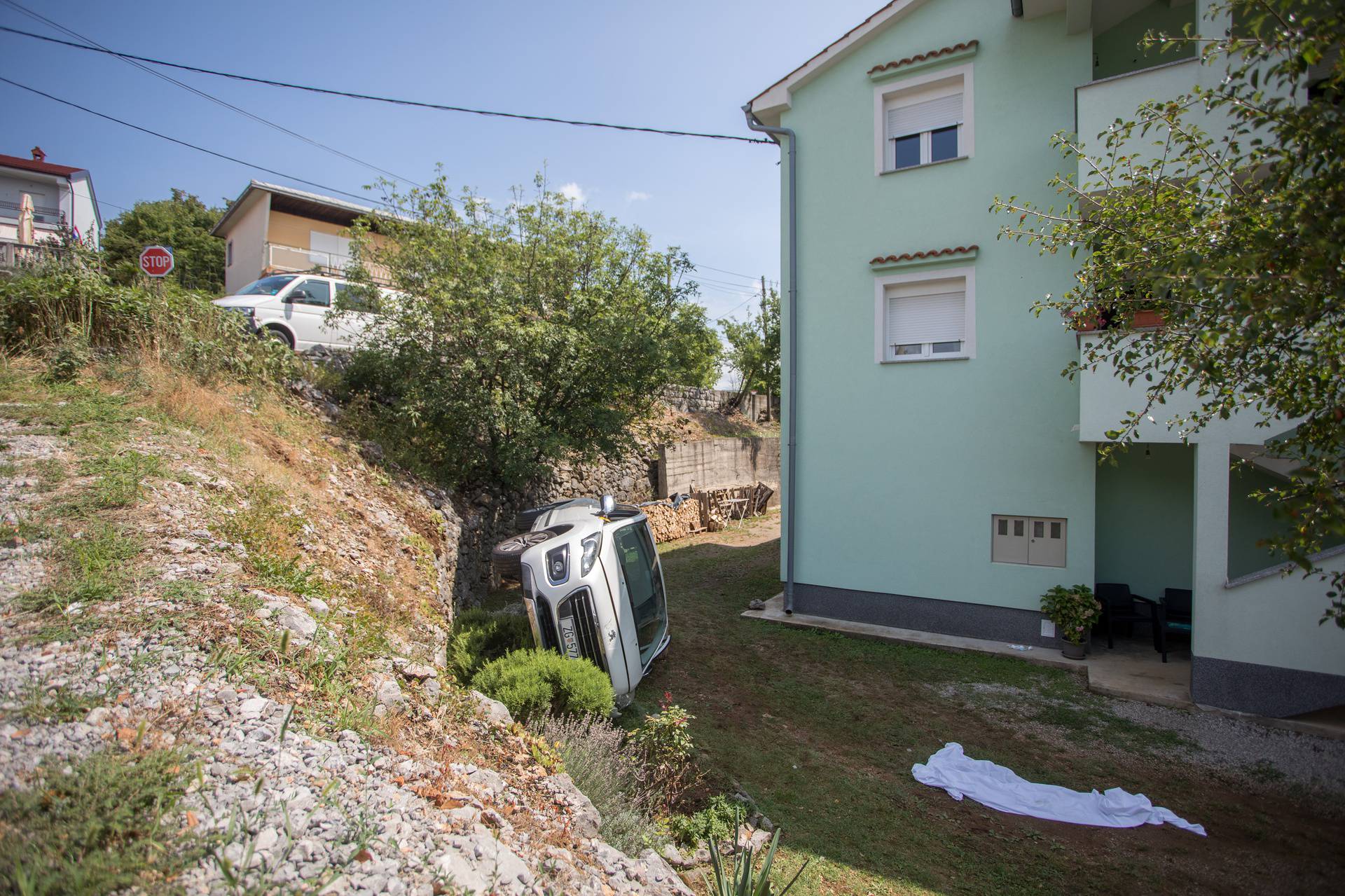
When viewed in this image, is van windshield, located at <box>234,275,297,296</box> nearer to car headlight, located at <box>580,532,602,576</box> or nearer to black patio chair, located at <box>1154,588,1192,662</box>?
car headlight, located at <box>580,532,602,576</box>

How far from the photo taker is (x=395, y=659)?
14.3ft

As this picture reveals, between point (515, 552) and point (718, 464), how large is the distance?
12397mm

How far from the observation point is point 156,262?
330 inches

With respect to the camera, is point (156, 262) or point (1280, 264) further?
point (156, 262)

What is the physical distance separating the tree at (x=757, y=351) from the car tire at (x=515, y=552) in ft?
58.7

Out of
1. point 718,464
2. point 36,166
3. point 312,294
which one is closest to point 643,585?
point 312,294

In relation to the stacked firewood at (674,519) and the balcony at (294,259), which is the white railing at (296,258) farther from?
the stacked firewood at (674,519)

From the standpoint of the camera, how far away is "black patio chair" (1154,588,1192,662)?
27.0 feet

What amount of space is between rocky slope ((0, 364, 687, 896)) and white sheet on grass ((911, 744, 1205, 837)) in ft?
9.71

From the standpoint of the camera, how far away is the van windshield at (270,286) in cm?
1231

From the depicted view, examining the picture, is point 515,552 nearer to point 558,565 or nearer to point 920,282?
point 558,565

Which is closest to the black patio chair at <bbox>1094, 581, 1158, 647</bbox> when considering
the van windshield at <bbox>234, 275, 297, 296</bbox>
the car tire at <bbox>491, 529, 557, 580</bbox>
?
the car tire at <bbox>491, 529, 557, 580</bbox>

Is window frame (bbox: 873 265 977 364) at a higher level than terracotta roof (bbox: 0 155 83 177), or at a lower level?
lower

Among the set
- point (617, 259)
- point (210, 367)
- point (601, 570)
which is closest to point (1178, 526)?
point (601, 570)
